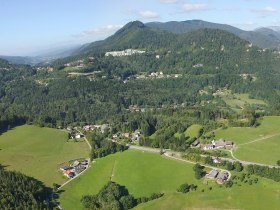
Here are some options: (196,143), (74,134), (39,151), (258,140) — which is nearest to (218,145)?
(196,143)

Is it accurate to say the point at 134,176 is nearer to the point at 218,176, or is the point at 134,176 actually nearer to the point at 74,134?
the point at 218,176

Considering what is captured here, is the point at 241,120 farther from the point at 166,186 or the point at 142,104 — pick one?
the point at 142,104

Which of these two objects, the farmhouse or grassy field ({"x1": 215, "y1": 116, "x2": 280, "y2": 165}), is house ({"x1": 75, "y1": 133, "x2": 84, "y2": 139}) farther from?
grassy field ({"x1": 215, "y1": 116, "x2": 280, "y2": 165})

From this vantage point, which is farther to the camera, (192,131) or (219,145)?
(192,131)

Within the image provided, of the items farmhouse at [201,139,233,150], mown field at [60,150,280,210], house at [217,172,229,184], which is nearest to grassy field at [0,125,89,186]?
mown field at [60,150,280,210]

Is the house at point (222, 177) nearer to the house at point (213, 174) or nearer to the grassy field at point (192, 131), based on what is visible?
the house at point (213, 174)

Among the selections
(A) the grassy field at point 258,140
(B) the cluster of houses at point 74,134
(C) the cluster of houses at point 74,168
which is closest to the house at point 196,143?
(A) the grassy field at point 258,140

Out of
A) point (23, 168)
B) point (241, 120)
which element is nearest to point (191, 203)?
point (23, 168)
